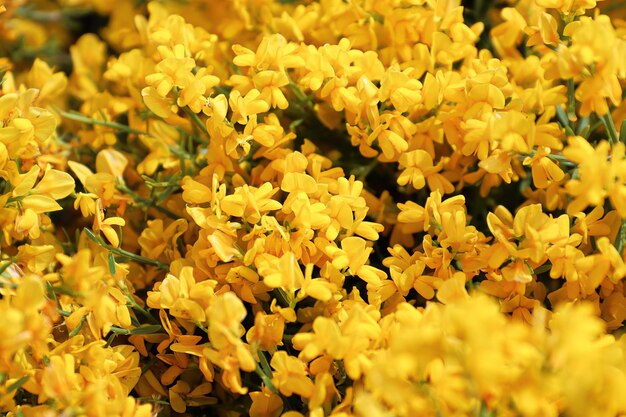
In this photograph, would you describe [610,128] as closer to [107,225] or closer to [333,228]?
[333,228]

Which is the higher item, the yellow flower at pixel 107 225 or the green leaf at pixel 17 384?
the yellow flower at pixel 107 225

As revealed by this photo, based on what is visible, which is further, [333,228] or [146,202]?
[146,202]

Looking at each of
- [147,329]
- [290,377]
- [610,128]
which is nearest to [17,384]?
[147,329]

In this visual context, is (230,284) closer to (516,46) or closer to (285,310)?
(285,310)

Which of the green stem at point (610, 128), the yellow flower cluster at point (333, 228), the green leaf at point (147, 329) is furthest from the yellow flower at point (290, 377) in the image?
the green stem at point (610, 128)

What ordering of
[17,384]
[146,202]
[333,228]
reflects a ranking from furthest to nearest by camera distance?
[146,202] → [333,228] → [17,384]

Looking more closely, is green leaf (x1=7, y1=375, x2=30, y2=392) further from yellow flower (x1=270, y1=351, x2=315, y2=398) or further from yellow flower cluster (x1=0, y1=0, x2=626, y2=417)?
yellow flower (x1=270, y1=351, x2=315, y2=398)

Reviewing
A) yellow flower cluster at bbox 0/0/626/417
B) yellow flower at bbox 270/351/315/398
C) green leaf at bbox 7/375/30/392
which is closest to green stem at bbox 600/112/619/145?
yellow flower cluster at bbox 0/0/626/417

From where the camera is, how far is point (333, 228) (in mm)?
968

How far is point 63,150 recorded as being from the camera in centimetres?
125

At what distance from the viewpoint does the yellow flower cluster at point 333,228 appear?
2.57 ft

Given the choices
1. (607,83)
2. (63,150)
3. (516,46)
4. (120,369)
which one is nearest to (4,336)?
(120,369)

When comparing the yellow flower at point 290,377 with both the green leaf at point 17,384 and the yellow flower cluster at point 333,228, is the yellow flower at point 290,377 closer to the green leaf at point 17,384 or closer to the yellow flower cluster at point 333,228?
the yellow flower cluster at point 333,228

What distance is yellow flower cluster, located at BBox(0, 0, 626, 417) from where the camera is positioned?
2.57 feet
